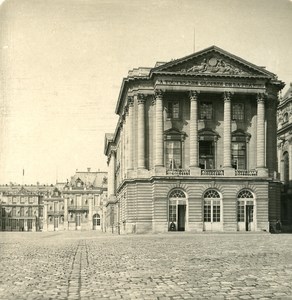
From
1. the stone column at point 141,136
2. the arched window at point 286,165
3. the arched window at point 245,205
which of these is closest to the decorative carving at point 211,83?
the stone column at point 141,136

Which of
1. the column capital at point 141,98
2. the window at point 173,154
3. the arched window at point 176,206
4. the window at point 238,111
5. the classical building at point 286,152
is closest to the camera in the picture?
the arched window at point 176,206

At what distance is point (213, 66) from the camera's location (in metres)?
53.0

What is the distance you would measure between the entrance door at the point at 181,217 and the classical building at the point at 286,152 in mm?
22532

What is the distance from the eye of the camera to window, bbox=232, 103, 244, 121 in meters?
54.8

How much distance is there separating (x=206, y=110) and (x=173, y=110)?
3.44 metres

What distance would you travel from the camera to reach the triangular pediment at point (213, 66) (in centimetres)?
5198

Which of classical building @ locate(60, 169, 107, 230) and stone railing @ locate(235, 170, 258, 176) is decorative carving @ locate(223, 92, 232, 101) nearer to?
stone railing @ locate(235, 170, 258, 176)

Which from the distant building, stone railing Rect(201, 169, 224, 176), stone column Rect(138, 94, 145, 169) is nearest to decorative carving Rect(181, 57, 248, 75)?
stone column Rect(138, 94, 145, 169)

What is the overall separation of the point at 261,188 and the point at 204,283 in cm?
4059

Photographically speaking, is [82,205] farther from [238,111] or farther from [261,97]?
[261,97]

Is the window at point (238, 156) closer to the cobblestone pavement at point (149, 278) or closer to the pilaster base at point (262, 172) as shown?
the pilaster base at point (262, 172)

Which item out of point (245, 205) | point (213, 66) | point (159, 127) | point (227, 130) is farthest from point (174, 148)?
point (213, 66)

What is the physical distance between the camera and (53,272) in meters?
15.1

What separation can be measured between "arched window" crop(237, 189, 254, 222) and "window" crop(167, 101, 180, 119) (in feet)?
31.9
